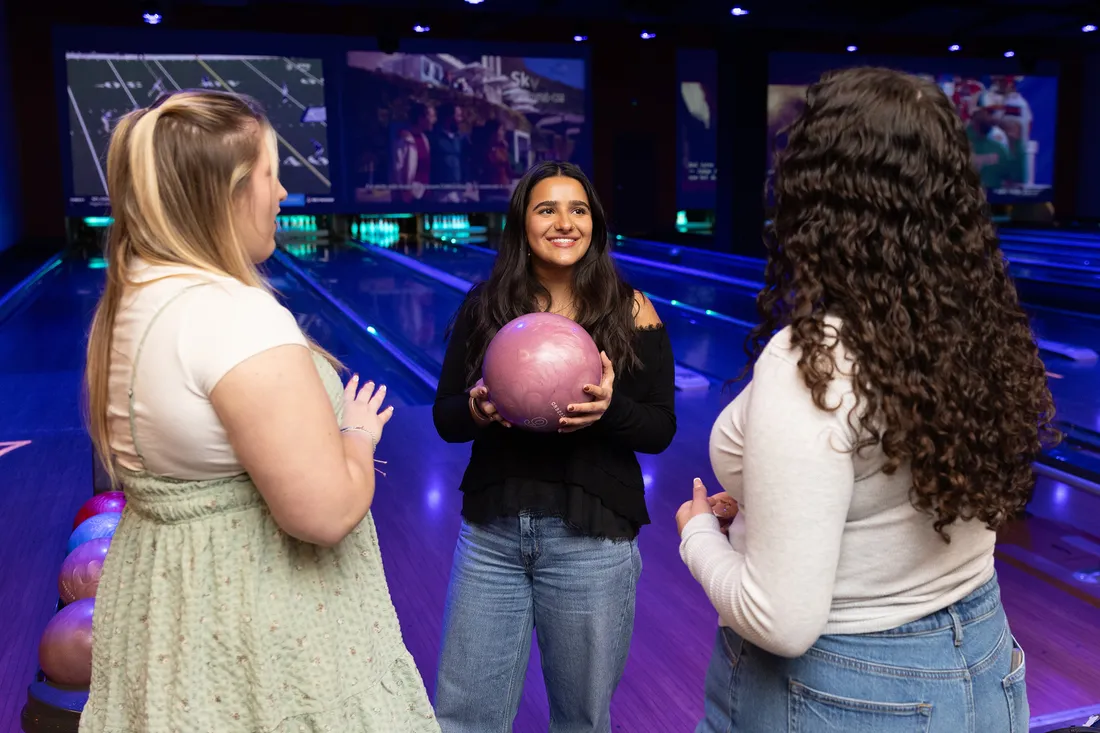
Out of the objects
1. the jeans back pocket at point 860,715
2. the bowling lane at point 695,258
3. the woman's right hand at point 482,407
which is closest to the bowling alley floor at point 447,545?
the woman's right hand at point 482,407

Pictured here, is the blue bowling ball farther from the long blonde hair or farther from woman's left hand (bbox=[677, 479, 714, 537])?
woman's left hand (bbox=[677, 479, 714, 537])

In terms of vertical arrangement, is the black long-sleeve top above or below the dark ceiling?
below

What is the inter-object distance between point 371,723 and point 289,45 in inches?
500

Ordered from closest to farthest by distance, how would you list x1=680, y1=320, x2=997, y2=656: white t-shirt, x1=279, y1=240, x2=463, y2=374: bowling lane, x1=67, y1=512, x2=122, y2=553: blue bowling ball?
x1=680, y1=320, x2=997, y2=656: white t-shirt
x1=67, y1=512, x2=122, y2=553: blue bowling ball
x1=279, y1=240, x2=463, y2=374: bowling lane

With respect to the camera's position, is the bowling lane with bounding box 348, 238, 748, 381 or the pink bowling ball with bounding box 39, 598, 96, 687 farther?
the bowling lane with bounding box 348, 238, 748, 381

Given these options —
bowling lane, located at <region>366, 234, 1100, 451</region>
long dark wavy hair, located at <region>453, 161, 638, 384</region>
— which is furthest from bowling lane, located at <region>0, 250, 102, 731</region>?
bowling lane, located at <region>366, 234, 1100, 451</region>

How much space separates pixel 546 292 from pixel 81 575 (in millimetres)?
1233

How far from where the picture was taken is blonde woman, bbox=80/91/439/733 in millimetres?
974

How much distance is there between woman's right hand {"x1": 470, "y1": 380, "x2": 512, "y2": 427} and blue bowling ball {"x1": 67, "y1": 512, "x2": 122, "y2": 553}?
126cm

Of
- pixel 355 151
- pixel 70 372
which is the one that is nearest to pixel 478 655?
pixel 70 372

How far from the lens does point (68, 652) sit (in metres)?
1.93

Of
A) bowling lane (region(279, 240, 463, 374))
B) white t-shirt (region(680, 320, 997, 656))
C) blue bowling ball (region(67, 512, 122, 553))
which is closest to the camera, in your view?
white t-shirt (region(680, 320, 997, 656))

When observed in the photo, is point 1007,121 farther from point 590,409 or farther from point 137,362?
point 137,362

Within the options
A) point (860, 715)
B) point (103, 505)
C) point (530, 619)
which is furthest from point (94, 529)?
point (860, 715)
